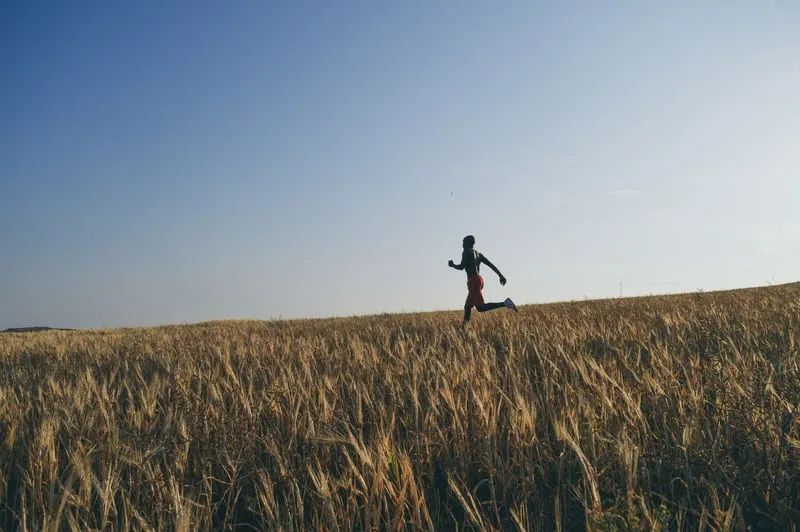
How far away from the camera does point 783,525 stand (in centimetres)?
156

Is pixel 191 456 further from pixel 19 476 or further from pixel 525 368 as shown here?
pixel 525 368

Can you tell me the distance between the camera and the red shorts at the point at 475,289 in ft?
30.4

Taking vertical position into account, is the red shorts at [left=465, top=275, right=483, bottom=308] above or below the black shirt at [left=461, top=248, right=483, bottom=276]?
below

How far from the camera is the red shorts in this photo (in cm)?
927

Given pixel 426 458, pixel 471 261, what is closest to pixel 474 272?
pixel 471 261

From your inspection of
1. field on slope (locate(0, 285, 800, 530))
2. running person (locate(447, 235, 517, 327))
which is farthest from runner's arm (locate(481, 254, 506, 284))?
field on slope (locate(0, 285, 800, 530))

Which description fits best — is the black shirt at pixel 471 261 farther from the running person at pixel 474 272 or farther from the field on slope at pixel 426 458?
the field on slope at pixel 426 458

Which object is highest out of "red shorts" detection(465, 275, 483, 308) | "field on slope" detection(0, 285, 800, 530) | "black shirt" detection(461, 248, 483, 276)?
"black shirt" detection(461, 248, 483, 276)

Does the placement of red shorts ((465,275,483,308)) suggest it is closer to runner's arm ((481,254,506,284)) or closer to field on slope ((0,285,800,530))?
runner's arm ((481,254,506,284))

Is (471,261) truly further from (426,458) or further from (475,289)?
(426,458)

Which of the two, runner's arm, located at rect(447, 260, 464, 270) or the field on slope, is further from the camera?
runner's arm, located at rect(447, 260, 464, 270)

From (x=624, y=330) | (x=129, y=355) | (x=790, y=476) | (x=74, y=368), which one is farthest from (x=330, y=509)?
(x=129, y=355)

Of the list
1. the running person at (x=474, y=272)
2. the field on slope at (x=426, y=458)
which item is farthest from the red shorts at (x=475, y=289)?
the field on slope at (x=426, y=458)

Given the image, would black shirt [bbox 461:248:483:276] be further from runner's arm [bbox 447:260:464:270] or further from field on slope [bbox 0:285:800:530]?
field on slope [bbox 0:285:800:530]
